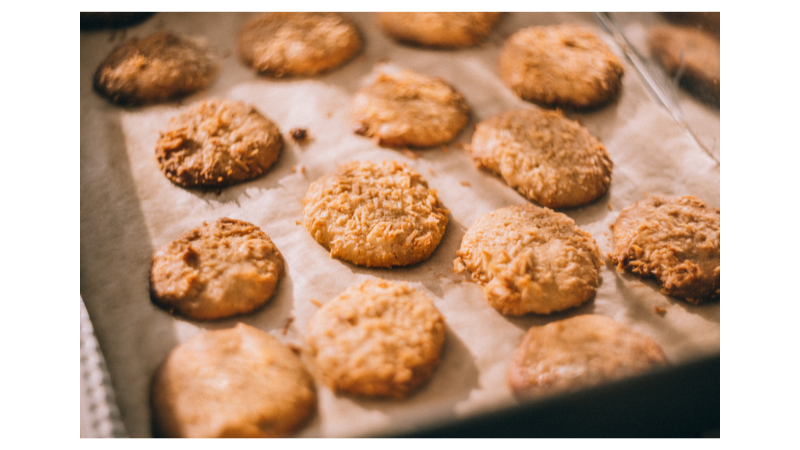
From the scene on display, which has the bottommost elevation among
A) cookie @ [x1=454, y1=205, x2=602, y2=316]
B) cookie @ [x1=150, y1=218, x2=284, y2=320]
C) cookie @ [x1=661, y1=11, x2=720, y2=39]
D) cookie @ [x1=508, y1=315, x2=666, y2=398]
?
cookie @ [x1=150, y1=218, x2=284, y2=320]

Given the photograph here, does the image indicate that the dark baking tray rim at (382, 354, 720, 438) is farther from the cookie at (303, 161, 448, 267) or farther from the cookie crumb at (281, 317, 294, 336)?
the cookie at (303, 161, 448, 267)

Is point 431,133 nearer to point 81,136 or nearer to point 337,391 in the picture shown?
point 337,391

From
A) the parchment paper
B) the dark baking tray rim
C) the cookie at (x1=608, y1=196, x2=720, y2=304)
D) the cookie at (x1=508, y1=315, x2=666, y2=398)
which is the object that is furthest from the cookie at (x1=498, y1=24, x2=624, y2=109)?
the dark baking tray rim

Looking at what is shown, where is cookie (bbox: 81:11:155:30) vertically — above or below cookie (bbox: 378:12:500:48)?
below

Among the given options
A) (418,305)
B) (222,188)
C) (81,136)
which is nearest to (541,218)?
(418,305)

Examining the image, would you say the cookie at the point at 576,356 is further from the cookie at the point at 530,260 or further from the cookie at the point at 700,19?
the cookie at the point at 700,19

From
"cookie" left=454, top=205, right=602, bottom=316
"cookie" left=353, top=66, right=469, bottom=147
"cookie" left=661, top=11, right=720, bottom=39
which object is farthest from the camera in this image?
"cookie" left=353, top=66, right=469, bottom=147

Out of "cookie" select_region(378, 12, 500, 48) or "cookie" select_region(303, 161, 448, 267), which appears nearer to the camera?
"cookie" select_region(303, 161, 448, 267)

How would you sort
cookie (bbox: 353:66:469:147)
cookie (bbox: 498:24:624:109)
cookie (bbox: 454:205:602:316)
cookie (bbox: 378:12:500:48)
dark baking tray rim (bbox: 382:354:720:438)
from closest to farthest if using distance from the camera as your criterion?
dark baking tray rim (bbox: 382:354:720:438) → cookie (bbox: 454:205:602:316) → cookie (bbox: 353:66:469:147) → cookie (bbox: 498:24:624:109) → cookie (bbox: 378:12:500:48)
